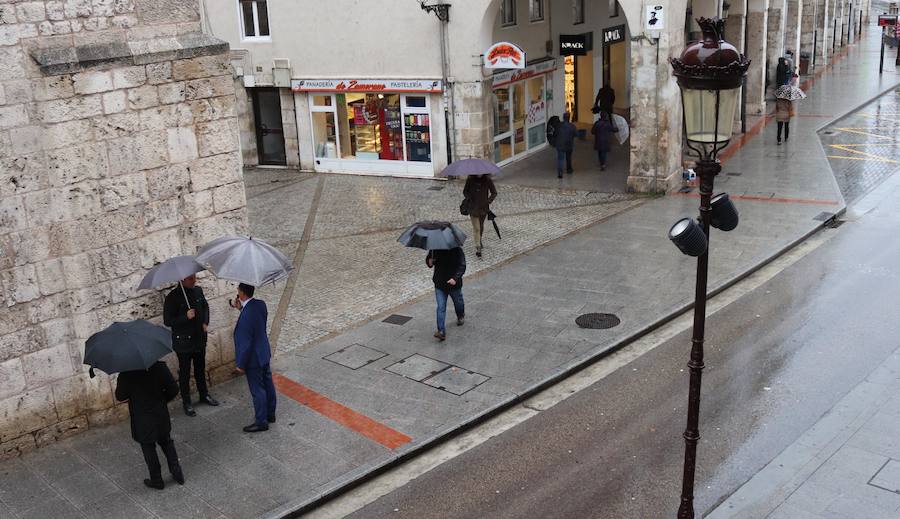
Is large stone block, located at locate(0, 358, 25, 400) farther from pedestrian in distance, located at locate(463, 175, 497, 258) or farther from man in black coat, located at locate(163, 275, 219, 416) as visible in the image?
pedestrian in distance, located at locate(463, 175, 497, 258)

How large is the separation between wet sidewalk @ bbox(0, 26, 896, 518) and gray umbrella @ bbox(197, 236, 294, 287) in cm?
185

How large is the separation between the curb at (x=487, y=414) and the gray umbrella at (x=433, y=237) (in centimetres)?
220

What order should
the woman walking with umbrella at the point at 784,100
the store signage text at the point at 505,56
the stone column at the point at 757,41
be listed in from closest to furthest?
the store signage text at the point at 505,56 → the woman walking with umbrella at the point at 784,100 → the stone column at the point at 757,41

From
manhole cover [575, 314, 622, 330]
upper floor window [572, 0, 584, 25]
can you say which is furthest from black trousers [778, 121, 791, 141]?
manhole cover [575, 314, 622, 330]

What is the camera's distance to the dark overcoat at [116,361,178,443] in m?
8.95

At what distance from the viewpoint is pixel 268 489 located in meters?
9.25

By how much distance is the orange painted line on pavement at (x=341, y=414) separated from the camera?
10.2 m

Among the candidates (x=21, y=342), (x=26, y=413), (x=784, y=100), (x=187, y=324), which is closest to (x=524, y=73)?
(x=784, y=100)

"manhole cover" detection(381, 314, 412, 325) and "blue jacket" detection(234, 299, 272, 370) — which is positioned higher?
"blue jacket" detection(234, 299, 272, 370)

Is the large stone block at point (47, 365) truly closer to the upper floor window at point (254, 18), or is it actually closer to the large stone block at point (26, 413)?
the large stone block at point (26, 413)

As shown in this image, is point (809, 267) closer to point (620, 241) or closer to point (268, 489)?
point (620, 241)

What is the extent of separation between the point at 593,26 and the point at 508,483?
71.7 ft

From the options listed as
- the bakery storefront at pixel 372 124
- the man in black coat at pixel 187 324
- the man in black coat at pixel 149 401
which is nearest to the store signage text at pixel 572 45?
the bakery storefront at pixel 372 124

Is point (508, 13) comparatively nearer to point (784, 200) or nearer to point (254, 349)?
point (784, 200)
